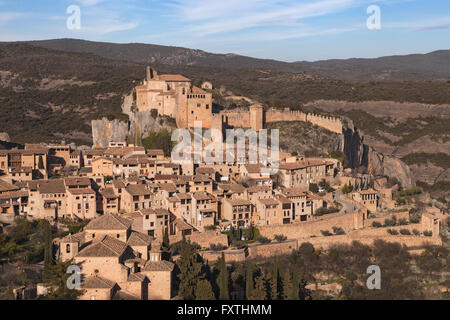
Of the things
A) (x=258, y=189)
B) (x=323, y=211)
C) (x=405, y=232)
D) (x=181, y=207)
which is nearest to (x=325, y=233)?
(x=323, y=211)

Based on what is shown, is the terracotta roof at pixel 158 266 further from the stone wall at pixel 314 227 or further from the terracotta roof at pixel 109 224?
the stone wall at pixel 314 227

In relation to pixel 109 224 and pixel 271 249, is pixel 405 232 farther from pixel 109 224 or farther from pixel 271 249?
pixel 109 224

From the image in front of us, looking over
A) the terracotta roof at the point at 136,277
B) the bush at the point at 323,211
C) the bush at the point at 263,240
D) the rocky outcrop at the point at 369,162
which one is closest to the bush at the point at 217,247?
the bush at the point at 263,240

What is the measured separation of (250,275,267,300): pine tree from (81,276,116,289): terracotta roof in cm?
579

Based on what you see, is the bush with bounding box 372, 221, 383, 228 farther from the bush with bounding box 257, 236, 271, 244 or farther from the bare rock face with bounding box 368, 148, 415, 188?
the bare rock face with bounding box 368, 148, 415, 188

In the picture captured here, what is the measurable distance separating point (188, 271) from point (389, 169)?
102ft

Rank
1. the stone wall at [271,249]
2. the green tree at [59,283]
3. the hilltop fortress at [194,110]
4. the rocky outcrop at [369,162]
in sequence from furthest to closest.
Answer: the rocky outcrop at [369,162] → the hilltop fortress at [194,110] → the stone wall at [271,249] → the green tree at [59,283]

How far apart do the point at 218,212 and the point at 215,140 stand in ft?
29.8

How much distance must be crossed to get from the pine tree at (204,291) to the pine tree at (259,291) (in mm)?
1868

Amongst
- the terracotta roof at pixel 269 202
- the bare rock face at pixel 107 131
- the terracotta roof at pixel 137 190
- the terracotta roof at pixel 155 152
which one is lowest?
the terracotta roof at pixel 269 202

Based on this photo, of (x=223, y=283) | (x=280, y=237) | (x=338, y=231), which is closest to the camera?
(x=223, y=283)

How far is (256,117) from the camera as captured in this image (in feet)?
154

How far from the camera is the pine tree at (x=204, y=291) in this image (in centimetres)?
2459

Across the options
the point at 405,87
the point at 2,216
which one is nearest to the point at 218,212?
the point at 2,216
